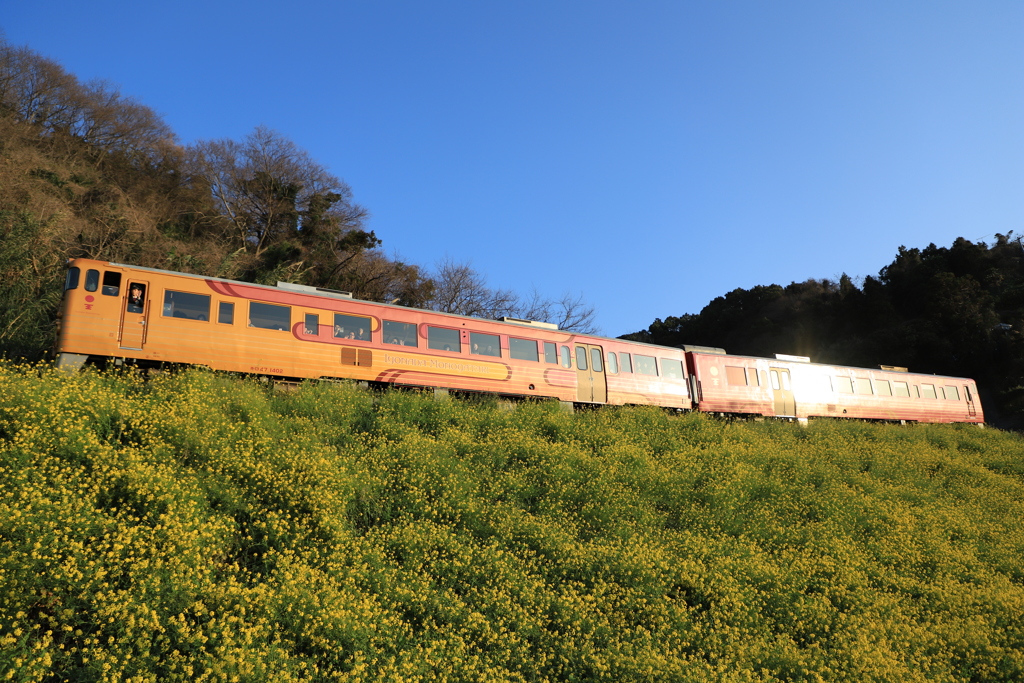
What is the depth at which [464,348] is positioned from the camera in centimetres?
1734

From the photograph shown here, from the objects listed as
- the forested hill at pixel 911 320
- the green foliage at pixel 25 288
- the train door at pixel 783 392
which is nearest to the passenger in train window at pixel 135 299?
the green foliage at pixel 25 288

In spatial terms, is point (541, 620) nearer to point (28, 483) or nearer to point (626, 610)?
point (626, 610)

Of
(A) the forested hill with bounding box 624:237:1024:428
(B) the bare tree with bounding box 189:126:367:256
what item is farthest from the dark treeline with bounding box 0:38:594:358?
(A) the forested hill with bounding box 624:237:1024:428

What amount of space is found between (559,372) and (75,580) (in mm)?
13992

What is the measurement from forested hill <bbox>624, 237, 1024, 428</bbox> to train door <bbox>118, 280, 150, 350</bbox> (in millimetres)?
34320

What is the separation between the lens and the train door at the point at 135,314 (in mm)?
12781

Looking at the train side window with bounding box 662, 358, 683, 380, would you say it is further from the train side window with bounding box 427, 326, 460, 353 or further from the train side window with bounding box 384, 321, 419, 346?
the train side window with bounding box 384, 321, 419, 346

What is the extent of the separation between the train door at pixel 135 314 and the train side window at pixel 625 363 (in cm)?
1321

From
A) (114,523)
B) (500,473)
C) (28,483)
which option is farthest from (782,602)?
(28,483)

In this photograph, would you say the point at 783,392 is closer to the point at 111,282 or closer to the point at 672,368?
the point at 672,368

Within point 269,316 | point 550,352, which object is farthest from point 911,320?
point 269,316

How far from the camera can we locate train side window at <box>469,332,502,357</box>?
17.6 metres

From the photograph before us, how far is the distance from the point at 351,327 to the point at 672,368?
1146 centimetres

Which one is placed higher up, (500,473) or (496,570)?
(500,473)
